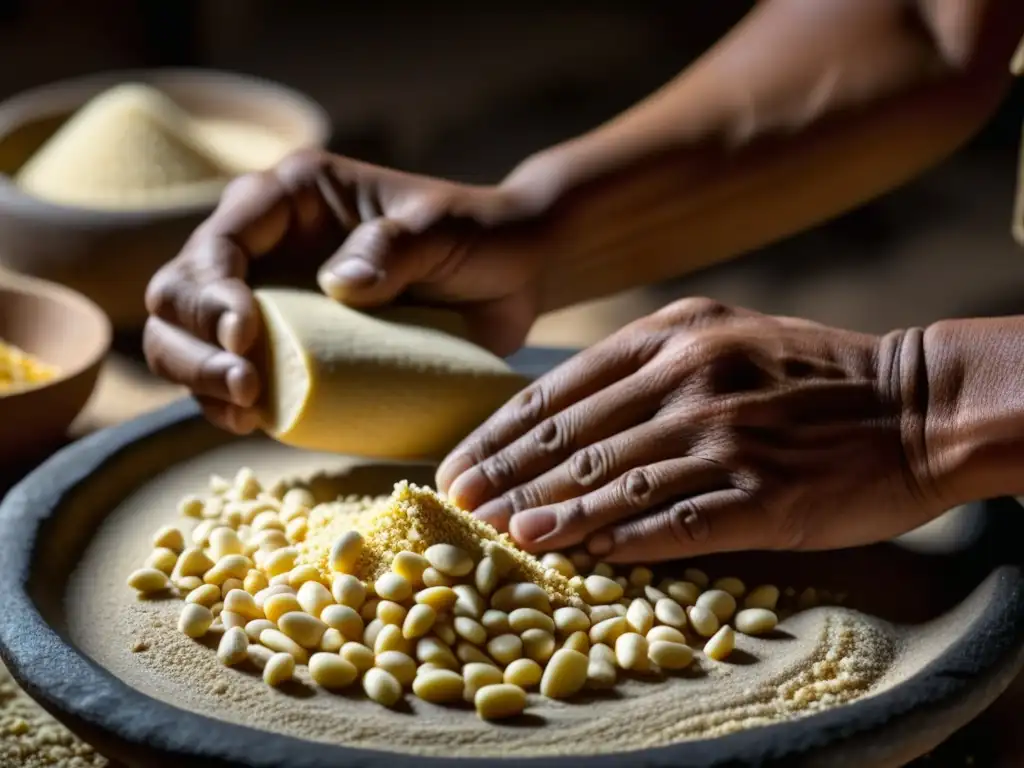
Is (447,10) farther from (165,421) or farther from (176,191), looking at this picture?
(165,421)

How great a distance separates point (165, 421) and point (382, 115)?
156cm

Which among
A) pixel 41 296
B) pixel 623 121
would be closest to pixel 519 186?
pixel 623 121

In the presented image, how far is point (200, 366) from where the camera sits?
43.5 inches

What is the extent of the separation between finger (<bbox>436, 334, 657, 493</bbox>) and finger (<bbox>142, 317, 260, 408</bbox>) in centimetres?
18

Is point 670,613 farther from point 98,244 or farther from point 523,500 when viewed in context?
point 98,244

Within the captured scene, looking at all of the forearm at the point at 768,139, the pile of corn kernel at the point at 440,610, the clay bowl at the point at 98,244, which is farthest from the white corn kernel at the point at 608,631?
the clay bowl at the point at 98,244

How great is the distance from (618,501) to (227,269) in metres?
0.41

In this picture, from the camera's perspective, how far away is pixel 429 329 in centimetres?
116

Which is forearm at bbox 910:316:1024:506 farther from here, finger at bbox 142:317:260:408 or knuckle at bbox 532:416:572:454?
finger at bbox 142:317:260:408

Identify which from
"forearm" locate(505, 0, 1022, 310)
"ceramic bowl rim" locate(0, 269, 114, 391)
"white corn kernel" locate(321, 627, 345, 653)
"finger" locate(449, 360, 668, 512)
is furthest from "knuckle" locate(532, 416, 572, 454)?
"ceramic bowl rim" locate(0, 269, 114, 391)

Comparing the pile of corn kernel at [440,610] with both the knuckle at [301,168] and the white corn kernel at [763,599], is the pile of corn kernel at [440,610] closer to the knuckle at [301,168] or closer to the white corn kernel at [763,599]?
the white corn kernel at [763,599]

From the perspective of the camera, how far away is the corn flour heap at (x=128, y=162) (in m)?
1.63

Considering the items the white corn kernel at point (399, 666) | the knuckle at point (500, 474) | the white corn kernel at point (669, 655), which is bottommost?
the white corn kernel at point (399, 666)

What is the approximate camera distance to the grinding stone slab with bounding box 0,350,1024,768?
725 mm
